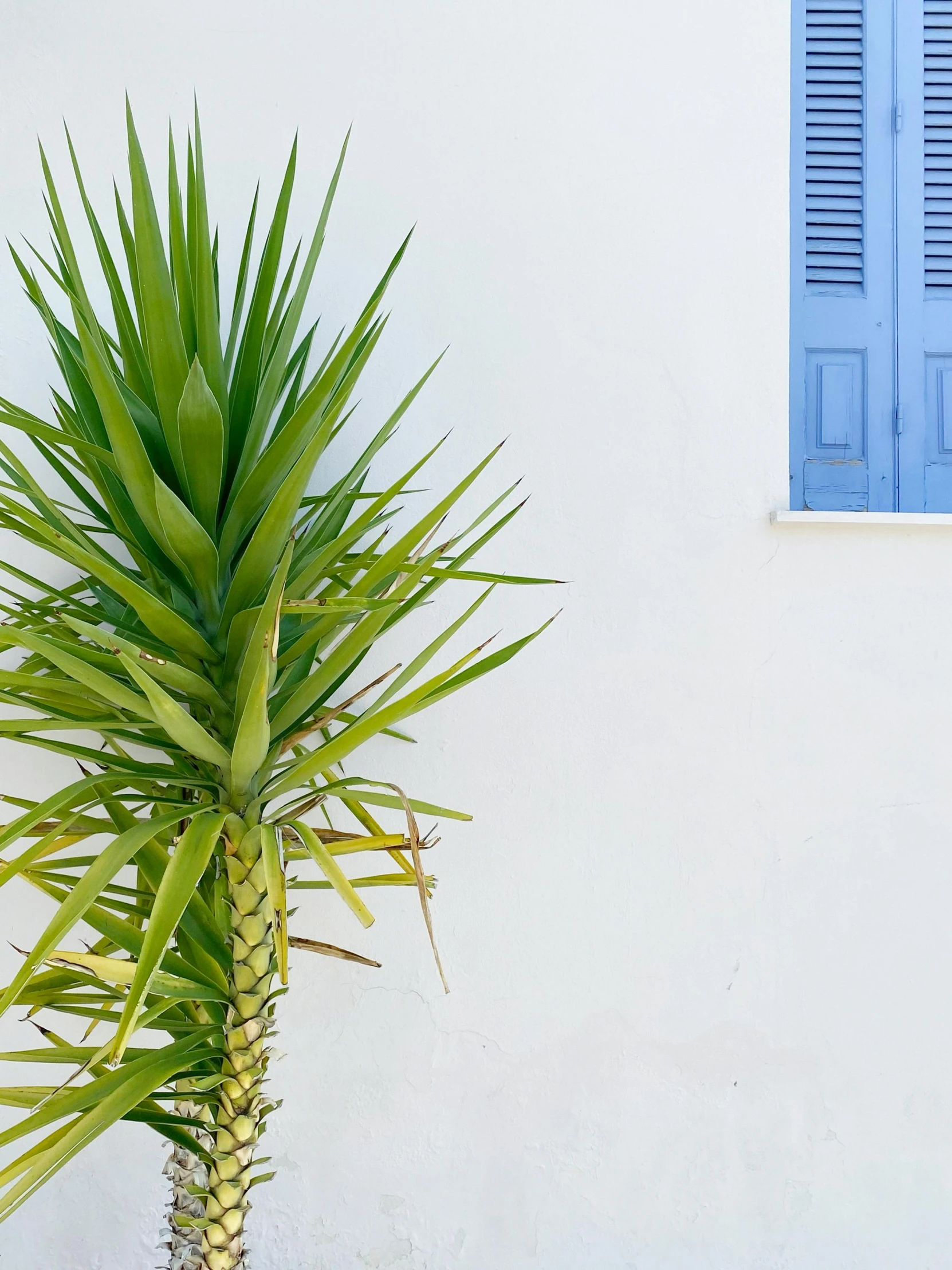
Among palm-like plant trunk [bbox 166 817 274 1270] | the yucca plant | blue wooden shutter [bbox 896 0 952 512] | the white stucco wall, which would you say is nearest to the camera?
the yucca plant

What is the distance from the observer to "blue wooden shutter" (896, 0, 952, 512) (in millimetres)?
1529

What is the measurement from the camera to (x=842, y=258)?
1.55 metres

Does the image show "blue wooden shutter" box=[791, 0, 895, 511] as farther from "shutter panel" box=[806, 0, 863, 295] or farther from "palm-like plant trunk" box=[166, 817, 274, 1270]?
"palm-like plant trunk" box=[166, 817, 274, 1270]

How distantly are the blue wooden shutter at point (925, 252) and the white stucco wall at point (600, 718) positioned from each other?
0.19 metres

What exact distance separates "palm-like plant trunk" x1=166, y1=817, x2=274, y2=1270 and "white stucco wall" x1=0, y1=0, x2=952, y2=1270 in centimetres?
33

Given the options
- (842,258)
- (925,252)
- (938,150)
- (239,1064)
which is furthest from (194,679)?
(938,150)

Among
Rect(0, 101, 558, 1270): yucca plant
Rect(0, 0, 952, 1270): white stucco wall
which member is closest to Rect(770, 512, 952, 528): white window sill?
Rect(0, 0, 952, 1270): white stucco wall

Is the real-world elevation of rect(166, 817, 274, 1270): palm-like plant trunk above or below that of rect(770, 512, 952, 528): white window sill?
below

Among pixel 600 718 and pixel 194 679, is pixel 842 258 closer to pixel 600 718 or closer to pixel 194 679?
pixel 600 718

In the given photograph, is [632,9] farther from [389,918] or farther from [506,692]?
[389,918]

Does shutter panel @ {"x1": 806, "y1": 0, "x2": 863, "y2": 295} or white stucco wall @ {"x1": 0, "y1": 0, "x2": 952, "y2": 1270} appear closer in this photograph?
white stucco wall @ {"x1": 0, "y1": 0, "x2": 952, "y2": 1270}

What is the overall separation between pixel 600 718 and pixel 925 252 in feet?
3.21

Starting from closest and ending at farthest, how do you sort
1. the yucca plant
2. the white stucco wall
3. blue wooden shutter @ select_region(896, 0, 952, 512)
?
the yucca plant < the white stucco wall < blue wooden shutter @ select_region(896, 0, 952, 512)

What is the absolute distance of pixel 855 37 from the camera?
1555 mm
